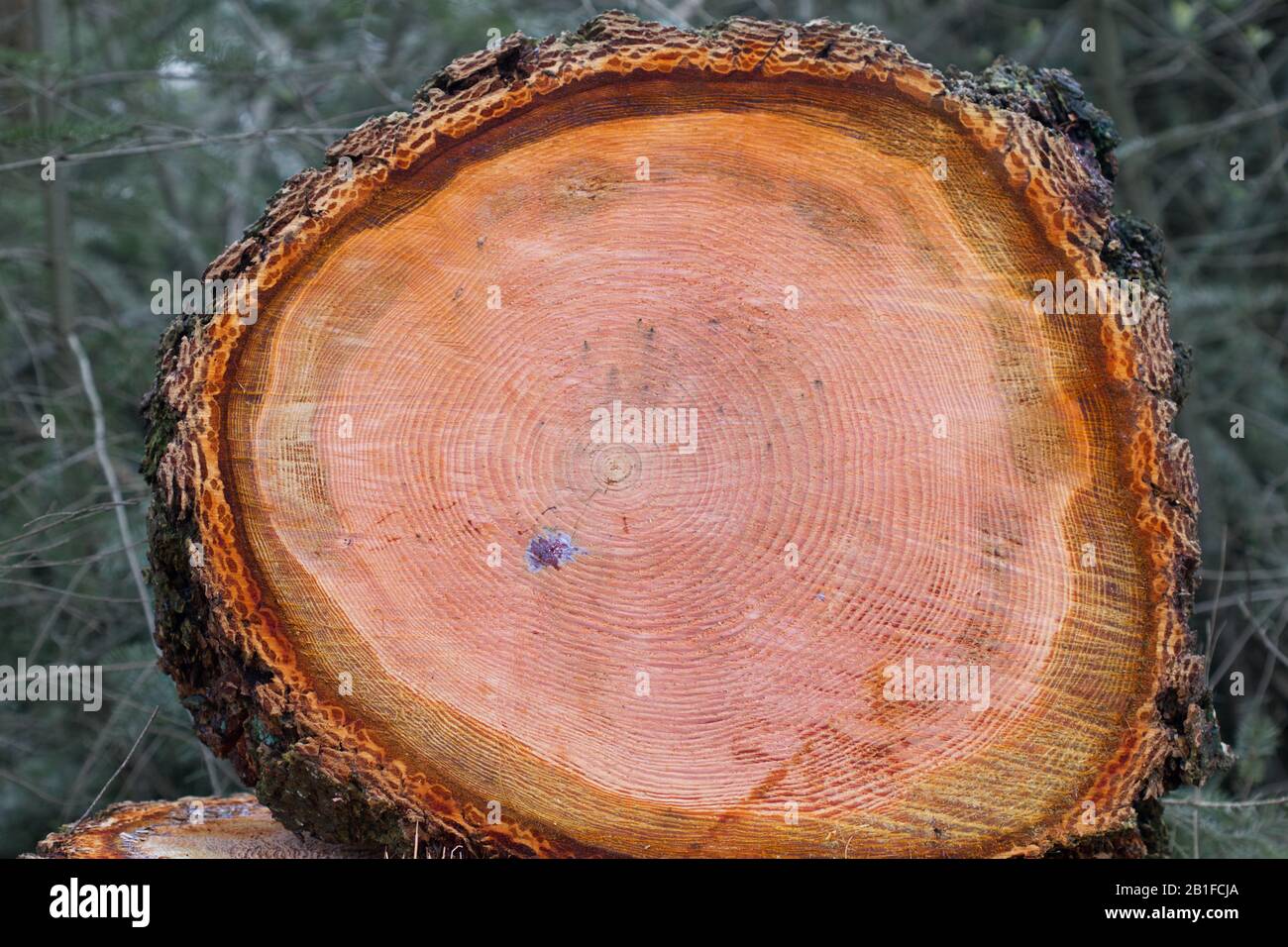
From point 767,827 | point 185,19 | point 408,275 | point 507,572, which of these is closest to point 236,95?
point 185,19

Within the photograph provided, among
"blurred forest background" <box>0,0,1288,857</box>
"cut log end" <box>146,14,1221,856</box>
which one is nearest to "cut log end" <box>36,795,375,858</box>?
"cut log end" <box>146,14,1221,856</box>

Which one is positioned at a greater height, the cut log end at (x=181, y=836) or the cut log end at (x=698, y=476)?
the cut log end at (x=698, y=476)

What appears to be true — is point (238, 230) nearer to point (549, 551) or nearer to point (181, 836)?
point (181, 836)

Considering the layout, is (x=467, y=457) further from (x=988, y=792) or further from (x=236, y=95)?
(x=236, y=95)

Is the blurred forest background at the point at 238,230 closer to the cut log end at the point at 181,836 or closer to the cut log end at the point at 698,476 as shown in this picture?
the cut log end at the point at 181,836

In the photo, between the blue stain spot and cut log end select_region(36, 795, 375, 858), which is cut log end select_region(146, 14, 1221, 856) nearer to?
the blue stain spot

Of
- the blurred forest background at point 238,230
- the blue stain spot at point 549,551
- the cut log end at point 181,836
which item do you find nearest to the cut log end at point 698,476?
the blue stain spot at point 549,551

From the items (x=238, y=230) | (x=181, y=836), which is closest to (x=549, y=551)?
(x=181, y=836)
